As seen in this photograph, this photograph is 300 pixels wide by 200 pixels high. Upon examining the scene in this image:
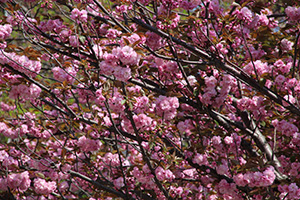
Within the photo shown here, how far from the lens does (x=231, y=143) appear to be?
3.30m

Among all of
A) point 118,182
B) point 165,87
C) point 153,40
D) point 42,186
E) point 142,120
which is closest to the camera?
point 142,120

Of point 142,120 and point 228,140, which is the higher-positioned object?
point 228,140

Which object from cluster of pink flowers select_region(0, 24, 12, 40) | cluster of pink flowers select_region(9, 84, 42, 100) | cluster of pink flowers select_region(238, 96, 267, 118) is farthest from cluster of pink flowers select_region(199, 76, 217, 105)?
cluster of pink flowers select_region(0, 24, 12, 40)

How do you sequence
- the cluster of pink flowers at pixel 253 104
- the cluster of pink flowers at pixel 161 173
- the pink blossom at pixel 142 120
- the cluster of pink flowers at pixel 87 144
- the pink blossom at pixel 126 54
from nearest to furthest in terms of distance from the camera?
the pink blossom at pixel 126 54 < the pink blossom at pixel 142 120 < the cluster of pink flowers at pixel 161 173 < the cluster of pink flowers at pixel 253 104 < the cluster of pink flowers at pixel 87 144

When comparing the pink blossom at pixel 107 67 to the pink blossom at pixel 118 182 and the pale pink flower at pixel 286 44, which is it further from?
the pale pink flower at pixel 286 44

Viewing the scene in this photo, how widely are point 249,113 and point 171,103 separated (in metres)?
1.41

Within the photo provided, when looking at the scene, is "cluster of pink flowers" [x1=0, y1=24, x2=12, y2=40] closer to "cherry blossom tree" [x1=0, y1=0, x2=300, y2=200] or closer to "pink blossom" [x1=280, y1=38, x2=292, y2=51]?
"cherry blossom tree" [x1=0, y1=0, x2=300, y2=200]

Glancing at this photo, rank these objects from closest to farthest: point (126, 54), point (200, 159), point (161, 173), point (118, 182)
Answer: point (126, 54), point (161, 173), point (200, 159), point (118, 182)

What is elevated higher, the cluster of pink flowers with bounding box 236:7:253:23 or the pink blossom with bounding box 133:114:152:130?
the cluster of pink flowers with bounding box 236:7:253:23

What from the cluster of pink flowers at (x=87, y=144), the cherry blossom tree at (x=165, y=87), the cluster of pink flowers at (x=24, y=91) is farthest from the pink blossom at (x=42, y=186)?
the cluster of pink flowers at (x=24, y=91)

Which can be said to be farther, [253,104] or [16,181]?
[16,181]

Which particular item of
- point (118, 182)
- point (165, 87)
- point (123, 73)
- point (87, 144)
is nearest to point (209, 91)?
point (165, 87)

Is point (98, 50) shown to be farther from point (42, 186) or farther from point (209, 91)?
point (42, 186)

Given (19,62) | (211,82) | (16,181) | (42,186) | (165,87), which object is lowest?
(16,181)
